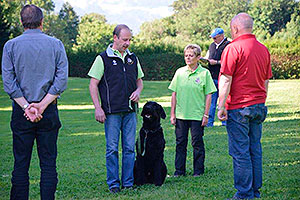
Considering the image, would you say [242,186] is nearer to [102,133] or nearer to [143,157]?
[143,157]

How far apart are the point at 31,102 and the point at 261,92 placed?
2568 millimetres

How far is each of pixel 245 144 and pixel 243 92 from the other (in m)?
0.59

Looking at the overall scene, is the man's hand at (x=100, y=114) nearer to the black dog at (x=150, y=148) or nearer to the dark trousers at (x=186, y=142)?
the black dog at (x=150, y=148)

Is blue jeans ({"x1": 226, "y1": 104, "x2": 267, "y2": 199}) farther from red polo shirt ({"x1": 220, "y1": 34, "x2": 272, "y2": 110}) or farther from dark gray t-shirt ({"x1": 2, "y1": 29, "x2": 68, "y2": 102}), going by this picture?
dark gray t-shirt ({"x1": 2, "y1": 29, "x2": 68, "y2": 102})

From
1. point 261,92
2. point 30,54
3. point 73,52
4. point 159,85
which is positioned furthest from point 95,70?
point 73,52

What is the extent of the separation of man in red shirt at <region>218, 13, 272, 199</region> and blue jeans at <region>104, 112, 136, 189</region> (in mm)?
1417

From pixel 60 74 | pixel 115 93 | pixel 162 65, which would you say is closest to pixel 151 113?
pixel 115 93

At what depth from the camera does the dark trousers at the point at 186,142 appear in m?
6.53

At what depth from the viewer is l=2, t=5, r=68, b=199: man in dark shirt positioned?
4.45 metres

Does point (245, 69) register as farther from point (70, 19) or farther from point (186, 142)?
point (70, 19)

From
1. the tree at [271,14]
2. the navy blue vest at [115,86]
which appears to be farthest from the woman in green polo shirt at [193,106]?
the tree at [271,14]

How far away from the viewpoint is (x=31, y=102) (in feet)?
14.7

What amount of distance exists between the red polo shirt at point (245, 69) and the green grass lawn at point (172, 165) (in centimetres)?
123

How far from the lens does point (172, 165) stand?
7562 mm
